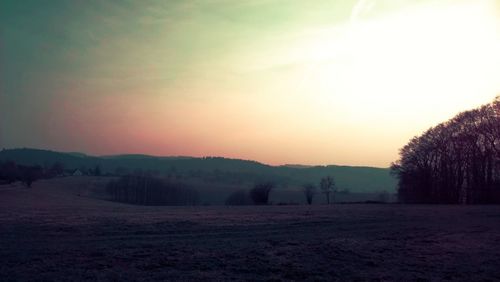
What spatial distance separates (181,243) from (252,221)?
449 inches

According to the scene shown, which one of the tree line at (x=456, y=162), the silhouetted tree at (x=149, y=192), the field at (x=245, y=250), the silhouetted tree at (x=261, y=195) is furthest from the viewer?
the silhouetted tree at (x=149, y=192)

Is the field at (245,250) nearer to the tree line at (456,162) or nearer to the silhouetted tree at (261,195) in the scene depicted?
the tree line at (456,162)

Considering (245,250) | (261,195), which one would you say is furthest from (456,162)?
(245,250)

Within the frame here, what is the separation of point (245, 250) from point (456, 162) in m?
60.9

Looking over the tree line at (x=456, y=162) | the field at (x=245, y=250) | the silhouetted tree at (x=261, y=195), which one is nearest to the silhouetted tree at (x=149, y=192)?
the silhouetted tree at (x=261, y=195)

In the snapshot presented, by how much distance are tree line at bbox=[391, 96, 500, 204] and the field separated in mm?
39802

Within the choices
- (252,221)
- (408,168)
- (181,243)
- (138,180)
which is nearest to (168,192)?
(138,180)

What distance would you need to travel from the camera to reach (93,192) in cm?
13038

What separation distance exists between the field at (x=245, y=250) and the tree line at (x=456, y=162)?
39802 mm

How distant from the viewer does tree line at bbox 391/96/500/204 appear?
65500 mm

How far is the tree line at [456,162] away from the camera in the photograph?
65.5 meters

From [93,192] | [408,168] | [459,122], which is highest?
[459,122]

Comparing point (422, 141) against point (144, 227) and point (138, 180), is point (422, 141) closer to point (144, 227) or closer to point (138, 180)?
point (144, 227)

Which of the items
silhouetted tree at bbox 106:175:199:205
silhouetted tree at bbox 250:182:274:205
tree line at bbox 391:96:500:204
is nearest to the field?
tree line at bbox 391:96:500:204
